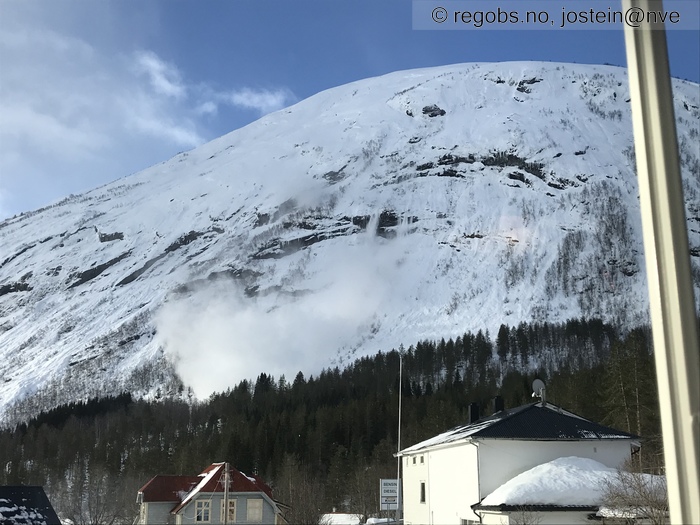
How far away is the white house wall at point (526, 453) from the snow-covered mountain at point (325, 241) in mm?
36849

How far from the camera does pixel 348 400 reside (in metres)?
43.7

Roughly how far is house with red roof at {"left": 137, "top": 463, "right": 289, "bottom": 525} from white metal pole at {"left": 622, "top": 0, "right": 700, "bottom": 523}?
18.8 m

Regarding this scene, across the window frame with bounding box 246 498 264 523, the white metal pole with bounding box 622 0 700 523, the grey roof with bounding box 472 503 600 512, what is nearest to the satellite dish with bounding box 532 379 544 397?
the grey roof with bounding box 472 503 600 512

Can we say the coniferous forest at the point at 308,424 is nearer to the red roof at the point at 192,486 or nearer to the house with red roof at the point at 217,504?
the house with red roof at the point at 217,504

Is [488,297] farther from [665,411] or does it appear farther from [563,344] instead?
[665,411]

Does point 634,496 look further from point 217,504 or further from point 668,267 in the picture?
point 217,504

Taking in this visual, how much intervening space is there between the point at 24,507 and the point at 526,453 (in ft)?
29.4

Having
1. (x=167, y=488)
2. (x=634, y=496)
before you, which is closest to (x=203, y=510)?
(x=167, y=488)

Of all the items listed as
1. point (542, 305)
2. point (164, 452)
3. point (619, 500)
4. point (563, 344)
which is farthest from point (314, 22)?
point (542, 305)

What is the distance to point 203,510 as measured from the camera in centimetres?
1962

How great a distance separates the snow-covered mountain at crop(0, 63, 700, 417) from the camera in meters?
71.8

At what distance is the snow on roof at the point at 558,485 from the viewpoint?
1091cm

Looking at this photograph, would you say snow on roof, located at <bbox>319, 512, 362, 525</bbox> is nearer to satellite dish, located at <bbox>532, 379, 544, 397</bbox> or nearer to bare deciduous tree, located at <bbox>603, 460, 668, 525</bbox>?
satellite dish, located at <bbox>532, 379, 544, 397</bbox>

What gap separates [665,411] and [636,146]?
1.71 ft
